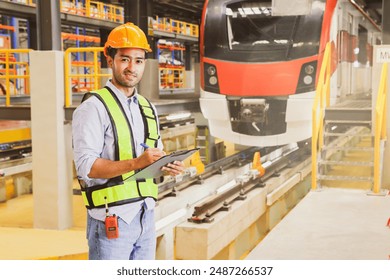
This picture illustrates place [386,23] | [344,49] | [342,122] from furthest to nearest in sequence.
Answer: [344,49] < [386,23] < [342,122]

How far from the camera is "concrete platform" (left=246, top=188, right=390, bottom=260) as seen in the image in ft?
13.0

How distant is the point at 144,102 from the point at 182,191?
4051mm

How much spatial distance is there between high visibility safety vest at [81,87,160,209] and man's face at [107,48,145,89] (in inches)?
2.4

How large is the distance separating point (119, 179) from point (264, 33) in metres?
4.40

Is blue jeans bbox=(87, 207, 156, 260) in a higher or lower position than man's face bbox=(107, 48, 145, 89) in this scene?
lower

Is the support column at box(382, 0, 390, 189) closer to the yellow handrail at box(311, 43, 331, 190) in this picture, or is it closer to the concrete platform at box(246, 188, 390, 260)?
the yellow handrail at box(311, 43, 331, 190)

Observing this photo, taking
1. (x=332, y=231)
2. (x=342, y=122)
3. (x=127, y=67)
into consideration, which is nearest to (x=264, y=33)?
(x=342, y=122)

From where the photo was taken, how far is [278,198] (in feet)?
23.5

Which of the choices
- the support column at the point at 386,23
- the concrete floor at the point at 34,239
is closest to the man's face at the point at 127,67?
the concrete floor at the point at 34,239

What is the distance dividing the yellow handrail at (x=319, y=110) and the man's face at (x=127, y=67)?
3.47 m

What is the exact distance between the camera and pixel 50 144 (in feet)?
18.2

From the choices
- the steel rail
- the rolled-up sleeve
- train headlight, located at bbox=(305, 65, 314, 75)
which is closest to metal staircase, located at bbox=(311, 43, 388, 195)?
train headlight, located at bbox=(305, 65, 314, 75)

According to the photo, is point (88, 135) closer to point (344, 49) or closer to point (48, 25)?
point (48, 25)

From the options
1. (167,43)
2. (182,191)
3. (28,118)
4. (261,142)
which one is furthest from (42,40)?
(167,43)
